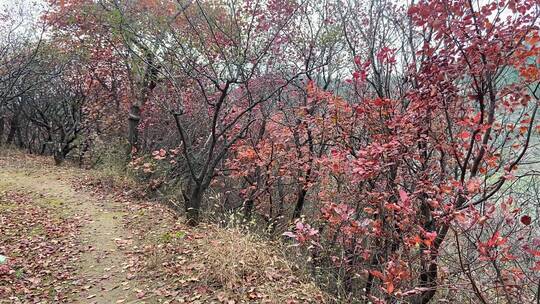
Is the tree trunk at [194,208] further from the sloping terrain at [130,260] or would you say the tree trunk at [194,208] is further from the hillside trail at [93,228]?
the hillside trail at [93,228]

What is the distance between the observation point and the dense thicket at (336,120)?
12.3 ft

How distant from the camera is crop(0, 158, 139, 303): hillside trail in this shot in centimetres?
489

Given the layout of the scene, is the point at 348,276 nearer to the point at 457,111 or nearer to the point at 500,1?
the point at 457,111

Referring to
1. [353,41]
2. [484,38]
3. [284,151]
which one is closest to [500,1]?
[484,38]

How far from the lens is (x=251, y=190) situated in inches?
369

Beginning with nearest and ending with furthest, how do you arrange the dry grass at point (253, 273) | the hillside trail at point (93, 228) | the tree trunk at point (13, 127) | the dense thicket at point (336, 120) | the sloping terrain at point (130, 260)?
the dense thicket at point (336, 120) < the dry grass at point (253, 273) < the sloping terrain at point (130, 260) < the hillside trail at point (93, 228) < the tree trunk at point (13, 127)

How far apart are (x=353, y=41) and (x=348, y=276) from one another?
4.95 metres

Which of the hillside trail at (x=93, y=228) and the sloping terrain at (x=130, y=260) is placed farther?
the hillside trail at (x=93, y=228)

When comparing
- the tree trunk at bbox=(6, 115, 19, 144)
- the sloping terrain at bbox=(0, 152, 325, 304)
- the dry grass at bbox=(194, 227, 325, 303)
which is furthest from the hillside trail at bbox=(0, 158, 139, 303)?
the tree trunk at bbox=(6, 115, 19, 144)

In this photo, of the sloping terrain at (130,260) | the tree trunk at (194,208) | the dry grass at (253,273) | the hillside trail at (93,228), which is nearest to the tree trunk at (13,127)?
the hillside trail at (93,228)

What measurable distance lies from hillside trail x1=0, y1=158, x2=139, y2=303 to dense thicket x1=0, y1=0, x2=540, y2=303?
4.65 feet

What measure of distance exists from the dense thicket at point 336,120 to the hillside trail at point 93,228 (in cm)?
142

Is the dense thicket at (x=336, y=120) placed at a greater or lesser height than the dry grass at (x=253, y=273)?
greater

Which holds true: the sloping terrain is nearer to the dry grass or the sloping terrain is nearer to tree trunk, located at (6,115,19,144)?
the dry grass
